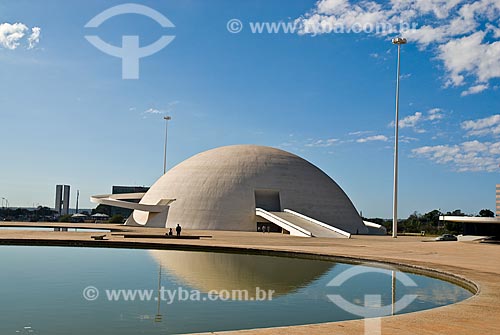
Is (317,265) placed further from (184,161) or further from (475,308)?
(184,161)

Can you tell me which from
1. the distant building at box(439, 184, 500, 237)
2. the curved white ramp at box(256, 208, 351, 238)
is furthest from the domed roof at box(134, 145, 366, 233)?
the distant building at box(439, 184, 500, 237)

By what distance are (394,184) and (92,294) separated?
37.4 metres

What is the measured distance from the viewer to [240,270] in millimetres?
16375

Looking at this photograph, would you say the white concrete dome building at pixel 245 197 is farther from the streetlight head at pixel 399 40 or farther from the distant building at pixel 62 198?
the distant building at pixel 62 198

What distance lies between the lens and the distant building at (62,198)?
121688 mm

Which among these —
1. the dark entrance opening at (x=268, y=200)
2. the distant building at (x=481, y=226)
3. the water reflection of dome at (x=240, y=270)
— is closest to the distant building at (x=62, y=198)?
the dark entrance opening at (x=268, y=200)

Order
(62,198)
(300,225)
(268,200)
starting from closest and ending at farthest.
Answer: (300,225) < (268,200) < (62,198)

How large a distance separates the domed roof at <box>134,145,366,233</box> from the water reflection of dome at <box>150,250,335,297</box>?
26.2 meters

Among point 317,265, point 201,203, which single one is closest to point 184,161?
point 201,203

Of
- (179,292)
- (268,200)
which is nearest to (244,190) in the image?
(268,200)

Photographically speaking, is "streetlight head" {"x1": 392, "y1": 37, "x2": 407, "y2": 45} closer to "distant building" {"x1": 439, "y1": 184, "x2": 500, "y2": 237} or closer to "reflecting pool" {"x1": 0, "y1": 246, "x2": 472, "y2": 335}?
"distant building" {"x1": 439, "y1": 184, "x2": 500, "y2": 237}

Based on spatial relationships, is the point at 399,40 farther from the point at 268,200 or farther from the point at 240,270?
the point at 240,270

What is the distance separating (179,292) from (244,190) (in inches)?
1497

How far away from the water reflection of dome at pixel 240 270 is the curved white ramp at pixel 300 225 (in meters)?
19.5
